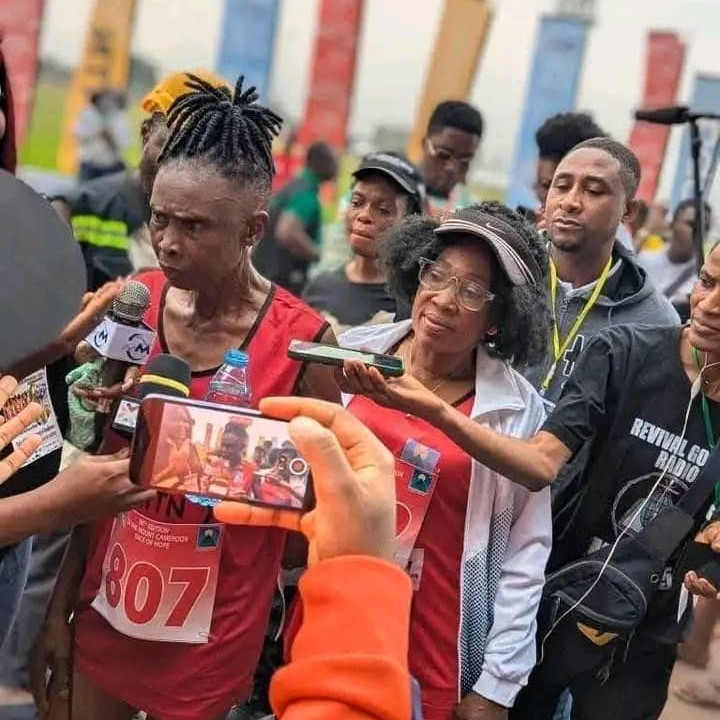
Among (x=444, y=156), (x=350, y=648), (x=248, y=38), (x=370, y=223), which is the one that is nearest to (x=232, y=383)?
(x=350, y=648)

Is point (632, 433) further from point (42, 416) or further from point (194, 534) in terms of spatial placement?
point (42, 416)

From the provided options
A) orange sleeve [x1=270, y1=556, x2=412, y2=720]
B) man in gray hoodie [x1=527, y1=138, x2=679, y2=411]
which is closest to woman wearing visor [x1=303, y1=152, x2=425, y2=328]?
man in gray hoodie [x1=527, y1=138, x2=679, y2=411]

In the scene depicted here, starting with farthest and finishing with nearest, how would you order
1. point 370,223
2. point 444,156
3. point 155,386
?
1. point 444,156
2. point 370,223
3. point 155,386

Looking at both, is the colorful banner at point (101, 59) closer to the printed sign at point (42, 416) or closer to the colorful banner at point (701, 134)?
the colorful banner at point (701, 134)

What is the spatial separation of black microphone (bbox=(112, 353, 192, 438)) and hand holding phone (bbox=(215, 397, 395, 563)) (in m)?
0.52

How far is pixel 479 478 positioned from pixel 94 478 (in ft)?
3.25

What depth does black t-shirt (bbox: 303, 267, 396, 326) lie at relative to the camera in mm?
3922

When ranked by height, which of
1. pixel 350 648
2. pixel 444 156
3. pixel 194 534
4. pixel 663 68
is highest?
pixel 663 68

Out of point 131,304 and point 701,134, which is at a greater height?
point 701,134

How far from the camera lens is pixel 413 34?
9.88m

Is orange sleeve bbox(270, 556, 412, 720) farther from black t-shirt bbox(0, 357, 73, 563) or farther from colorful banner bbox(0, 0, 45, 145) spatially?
colorful banner bbox(0, 0, 45, 145)

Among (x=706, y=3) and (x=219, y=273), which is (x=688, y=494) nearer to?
(x=219, y=273)

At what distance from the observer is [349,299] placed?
400 cm

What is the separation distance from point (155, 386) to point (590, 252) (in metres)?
1.91
